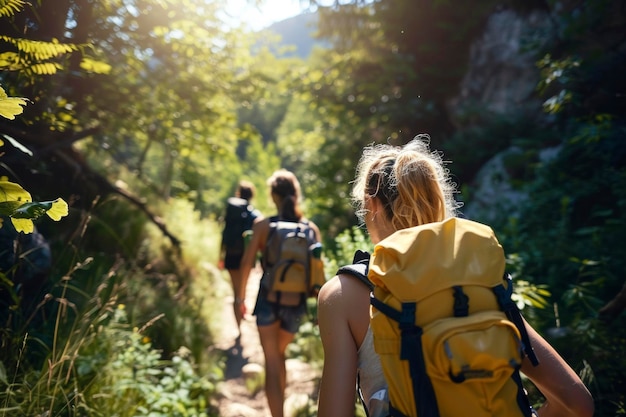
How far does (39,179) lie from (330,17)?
7451mm

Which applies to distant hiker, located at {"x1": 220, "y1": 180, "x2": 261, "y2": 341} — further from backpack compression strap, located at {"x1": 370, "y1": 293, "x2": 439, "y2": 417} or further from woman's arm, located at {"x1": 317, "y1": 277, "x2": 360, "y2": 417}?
backpack compression strap, located at {"x1": 370, "y1": 293, "x2": 439, "y2": 417}

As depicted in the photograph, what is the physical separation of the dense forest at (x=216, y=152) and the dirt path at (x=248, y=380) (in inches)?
10.6

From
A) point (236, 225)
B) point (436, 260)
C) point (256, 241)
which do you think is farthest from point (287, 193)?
point (436, 260)

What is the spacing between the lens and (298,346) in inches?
230

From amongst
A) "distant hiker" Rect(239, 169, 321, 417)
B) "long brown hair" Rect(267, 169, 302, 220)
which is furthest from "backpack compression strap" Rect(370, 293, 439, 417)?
"long brown hair" Rect(267, 169, 302, 220)

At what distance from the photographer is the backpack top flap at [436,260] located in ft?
4.10

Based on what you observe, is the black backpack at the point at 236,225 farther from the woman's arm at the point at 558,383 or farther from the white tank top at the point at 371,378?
the woman's arm at the point at 558,383

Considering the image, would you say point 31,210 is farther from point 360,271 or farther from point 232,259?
point 232,259

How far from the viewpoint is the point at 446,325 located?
3.98 feet

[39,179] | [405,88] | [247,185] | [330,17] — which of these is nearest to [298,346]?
[247,185]

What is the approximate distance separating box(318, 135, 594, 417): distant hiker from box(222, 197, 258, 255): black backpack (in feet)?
15.1

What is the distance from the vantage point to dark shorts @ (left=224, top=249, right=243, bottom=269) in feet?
20.1

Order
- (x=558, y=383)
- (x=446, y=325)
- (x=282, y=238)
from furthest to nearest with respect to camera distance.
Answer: (x=282, y=238) < (x=558, y=383) < (x=446, y=325)

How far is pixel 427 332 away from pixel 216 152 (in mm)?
6509
